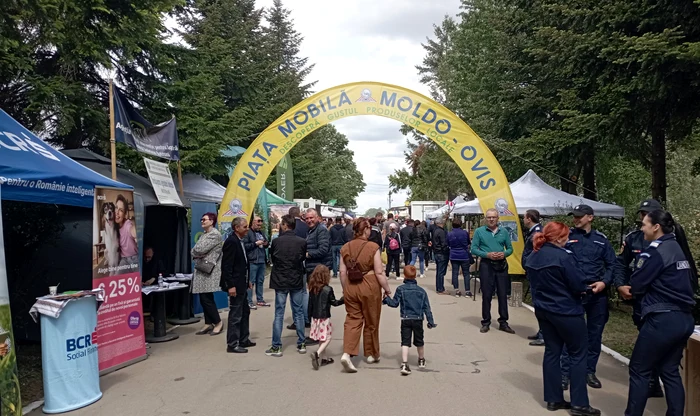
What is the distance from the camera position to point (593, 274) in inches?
233

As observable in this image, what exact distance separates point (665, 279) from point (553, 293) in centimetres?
98

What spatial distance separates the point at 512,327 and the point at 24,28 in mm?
11647

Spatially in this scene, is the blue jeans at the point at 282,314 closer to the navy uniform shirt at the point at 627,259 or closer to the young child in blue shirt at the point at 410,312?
the young child in blue shirt at the point at 410,312

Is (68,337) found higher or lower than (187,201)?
lower

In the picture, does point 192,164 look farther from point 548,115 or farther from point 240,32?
point 240,32

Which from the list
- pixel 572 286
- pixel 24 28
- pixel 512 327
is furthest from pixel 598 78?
pixel 24 28

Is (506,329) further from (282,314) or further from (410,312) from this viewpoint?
(282,314)

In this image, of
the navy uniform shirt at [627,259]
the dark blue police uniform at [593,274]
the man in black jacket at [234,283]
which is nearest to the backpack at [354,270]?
the man in black jacket at [234,283]

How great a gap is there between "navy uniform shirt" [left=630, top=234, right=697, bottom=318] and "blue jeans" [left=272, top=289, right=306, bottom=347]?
4.45 meters

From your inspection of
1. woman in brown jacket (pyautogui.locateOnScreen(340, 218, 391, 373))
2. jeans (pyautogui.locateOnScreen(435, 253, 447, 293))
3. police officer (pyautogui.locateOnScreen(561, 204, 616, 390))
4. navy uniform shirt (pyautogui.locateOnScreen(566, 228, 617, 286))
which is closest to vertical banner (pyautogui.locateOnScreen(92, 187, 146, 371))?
woman in brown jacket (pyautogui.locateOnScreen(340, 218, 391, 373))

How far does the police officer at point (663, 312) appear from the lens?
172 inches

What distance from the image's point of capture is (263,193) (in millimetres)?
17016

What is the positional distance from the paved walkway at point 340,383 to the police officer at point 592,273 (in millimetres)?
365

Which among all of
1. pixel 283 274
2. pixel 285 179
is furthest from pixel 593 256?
pixel 285 179
